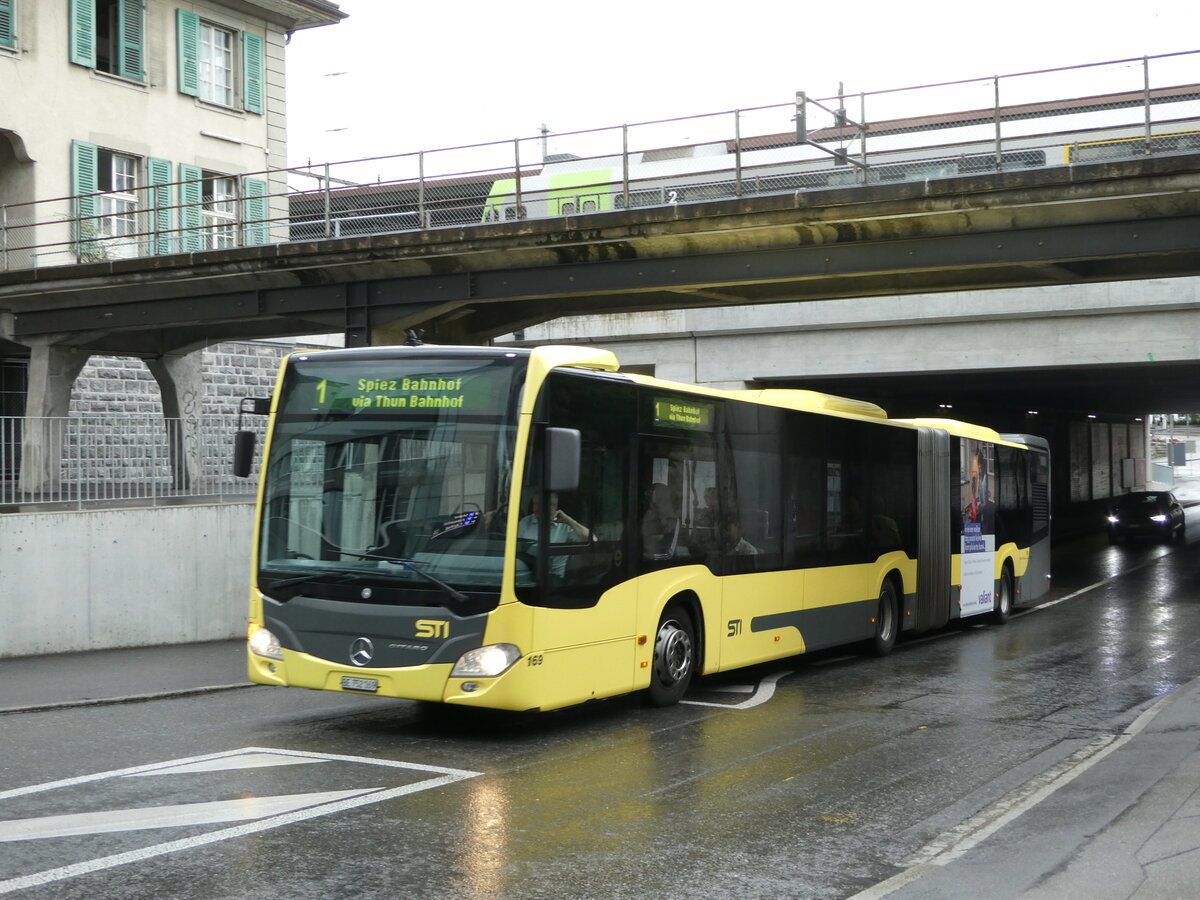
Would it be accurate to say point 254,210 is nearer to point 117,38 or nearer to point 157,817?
point 117,38

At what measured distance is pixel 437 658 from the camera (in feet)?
30.9

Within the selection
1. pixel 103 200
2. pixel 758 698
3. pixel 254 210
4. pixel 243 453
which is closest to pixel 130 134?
pixel 103 200

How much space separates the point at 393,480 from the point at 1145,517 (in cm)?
3371

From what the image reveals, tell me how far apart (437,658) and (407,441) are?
156 centimetres

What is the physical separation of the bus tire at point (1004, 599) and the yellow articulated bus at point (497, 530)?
890cm

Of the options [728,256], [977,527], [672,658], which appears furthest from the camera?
[728,256]

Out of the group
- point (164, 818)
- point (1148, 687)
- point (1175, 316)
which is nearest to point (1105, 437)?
point (1175, 316)

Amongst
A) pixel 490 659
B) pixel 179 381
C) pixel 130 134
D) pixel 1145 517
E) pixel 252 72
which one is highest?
pixel 252 72

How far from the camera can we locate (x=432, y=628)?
30.9ft

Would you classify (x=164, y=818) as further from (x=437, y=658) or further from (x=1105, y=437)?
(x=1105, y=437)

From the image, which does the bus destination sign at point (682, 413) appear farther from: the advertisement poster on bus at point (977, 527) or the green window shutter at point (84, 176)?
the green window shutter at point (84, 176)

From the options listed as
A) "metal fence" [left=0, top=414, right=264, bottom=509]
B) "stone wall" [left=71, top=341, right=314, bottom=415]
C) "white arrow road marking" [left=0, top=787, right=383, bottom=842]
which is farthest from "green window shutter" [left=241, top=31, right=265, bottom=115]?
"white arrow road marking" [left=0, top=787, right=383, bottom=842]

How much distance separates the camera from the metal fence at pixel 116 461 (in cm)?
1506

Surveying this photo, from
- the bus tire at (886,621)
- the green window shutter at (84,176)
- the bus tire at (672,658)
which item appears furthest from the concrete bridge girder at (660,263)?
the bus tire at (672,658)
